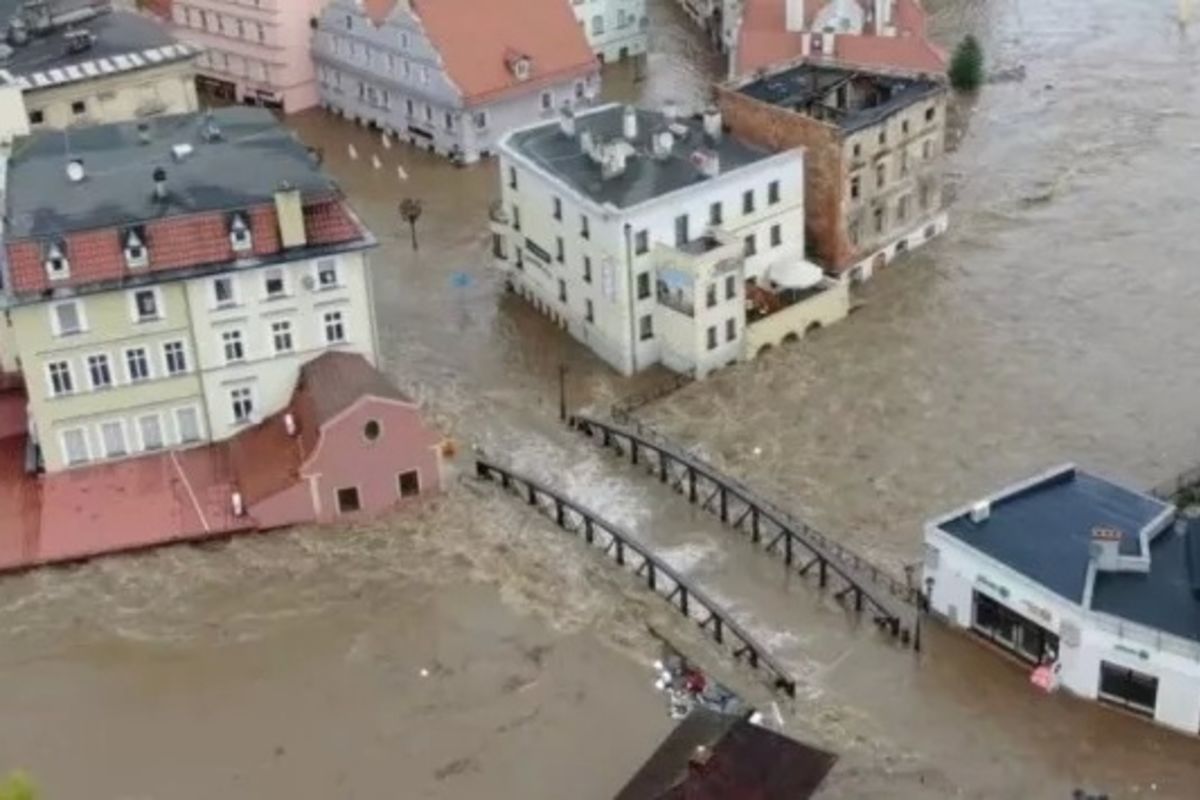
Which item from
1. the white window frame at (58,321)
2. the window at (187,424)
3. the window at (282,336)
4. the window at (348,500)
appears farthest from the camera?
the window at (187,424)

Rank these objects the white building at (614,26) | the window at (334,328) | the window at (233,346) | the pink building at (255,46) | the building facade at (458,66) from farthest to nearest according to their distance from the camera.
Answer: the white building at (614,26) < the pink building at (255,46) < the building facade at (458,66) < the window at (334,328) < the window at (233,346)

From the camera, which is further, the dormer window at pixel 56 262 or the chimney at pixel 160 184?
the chimney at pixel 160 184

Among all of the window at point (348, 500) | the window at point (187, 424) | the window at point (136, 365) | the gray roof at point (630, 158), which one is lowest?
the window at point (348, 500)

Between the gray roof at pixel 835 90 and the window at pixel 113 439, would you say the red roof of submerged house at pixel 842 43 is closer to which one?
the gray roof at pixel 835 90

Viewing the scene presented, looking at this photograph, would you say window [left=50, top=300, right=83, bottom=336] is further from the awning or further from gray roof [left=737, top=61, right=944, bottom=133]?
gray roof [left=737, top=61, right=944, bottom=133]

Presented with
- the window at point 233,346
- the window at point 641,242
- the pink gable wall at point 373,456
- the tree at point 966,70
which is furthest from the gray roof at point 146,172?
the tree at point 966,70

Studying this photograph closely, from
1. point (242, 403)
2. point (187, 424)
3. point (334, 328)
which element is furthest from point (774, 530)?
point (187, 424)

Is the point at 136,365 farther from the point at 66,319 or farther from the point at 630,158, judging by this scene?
the point at 630,158
